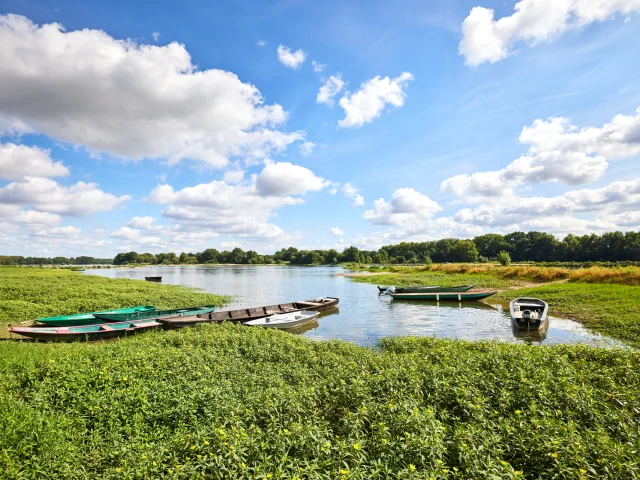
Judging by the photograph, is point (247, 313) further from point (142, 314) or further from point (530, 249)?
point (530, 249)

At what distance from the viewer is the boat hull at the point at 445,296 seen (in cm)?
3944

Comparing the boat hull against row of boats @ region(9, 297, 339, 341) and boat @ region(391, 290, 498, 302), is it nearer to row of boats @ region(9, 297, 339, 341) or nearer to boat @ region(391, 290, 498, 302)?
boat @ region(391, 290, 498, 302)

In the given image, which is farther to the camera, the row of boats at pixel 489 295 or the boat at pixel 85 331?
the row of boats at pixel 489 295

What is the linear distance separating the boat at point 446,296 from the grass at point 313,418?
2762 centimetres

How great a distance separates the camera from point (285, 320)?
2580 cm

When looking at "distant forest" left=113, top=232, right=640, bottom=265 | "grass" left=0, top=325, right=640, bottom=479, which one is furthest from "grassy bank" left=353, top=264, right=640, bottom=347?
"distant forest" left=113, top=232, right=640, bottom=265

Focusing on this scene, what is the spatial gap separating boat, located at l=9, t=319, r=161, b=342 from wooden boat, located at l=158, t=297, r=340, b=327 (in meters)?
1.51

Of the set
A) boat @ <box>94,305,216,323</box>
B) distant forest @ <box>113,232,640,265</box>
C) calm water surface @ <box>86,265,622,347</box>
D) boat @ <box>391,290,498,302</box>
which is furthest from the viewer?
distant forest @ <box>113,232,640,265</box>

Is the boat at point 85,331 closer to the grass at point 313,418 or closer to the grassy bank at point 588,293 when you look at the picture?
the grass at point 313,418

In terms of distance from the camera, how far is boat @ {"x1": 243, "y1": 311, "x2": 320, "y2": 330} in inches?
953

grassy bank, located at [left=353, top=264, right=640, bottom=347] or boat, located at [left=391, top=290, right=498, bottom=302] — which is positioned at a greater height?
grassy bank, located at [left=353, top=264, right=640, bottom=347]

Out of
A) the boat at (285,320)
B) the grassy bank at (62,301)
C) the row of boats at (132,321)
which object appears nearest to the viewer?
the row of boats at (132,321)

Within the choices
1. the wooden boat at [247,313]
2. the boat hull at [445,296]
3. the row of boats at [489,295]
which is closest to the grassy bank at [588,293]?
the boat hull at [445,296]

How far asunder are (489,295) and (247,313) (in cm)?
2931
